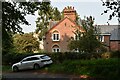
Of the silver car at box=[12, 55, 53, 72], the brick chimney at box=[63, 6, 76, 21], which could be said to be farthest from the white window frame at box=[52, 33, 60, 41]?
the silver car at box=[12, 55, 53, 72]

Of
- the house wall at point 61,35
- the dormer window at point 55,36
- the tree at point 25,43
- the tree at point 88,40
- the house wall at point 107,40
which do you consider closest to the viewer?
the tree at point 88,40

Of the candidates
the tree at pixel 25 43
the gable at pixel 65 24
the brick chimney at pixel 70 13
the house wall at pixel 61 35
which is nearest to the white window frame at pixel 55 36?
the house wall at pixel 61 35

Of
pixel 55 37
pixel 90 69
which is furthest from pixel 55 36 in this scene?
pixel 90 69

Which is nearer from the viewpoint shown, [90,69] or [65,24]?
[90,69]

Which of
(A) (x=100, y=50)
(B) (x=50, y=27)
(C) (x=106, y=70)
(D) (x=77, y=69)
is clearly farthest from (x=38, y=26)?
(C) (x=106, y=70)

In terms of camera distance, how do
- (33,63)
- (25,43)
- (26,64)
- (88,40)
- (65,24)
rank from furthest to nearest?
(25,43), (65,24), (88,40), (26,64), (33,63)

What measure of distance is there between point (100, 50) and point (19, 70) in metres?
14.0

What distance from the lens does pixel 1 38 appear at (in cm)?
1827

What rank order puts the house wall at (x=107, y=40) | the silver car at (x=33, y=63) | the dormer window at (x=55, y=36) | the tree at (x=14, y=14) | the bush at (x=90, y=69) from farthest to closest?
1. the dormer window at (x=55, y=36)
2. the house wall at (x=107, y=40)
3. the silver car at (x=33, y=63)
4. the bush at (x=90, y=69)
5. the tree at (x=14, y=14)

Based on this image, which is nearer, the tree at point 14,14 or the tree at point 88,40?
the tree at point 14,14

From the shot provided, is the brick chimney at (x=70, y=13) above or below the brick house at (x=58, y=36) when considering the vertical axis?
above

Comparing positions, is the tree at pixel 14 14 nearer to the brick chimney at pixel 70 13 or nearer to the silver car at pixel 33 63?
the silver car at pixel 33 63

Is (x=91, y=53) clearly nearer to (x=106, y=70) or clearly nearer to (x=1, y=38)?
(x=106, y=70)

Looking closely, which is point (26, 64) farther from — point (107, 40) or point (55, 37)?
point (107, 40)
